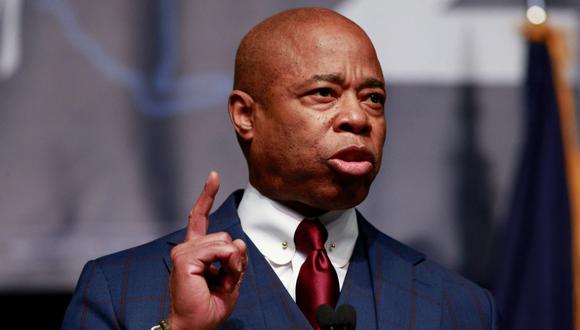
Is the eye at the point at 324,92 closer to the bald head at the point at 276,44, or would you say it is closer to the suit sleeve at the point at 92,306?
the bald head at the point at 276,44

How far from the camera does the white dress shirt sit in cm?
177

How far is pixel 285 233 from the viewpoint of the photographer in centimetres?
178

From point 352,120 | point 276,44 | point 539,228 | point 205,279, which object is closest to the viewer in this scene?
point 205,279

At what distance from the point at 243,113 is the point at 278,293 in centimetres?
34

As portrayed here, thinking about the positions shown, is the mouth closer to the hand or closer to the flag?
the hand

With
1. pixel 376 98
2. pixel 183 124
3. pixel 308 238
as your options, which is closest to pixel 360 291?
pixel 308 238

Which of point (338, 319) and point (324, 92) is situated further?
point (324, 92)

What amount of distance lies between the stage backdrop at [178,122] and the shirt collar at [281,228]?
0.81m

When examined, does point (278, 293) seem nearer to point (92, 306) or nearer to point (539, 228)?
point (92, 306)

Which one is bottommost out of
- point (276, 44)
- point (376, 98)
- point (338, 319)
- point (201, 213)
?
point (338, 319)

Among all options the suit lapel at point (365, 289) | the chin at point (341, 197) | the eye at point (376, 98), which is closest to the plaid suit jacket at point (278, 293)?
the suit lapel at point (365, 289)

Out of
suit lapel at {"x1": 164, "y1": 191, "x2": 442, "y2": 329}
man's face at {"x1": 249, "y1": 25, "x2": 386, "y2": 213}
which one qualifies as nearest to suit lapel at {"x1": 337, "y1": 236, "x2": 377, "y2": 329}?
suit lapel at {"x1": 164, "y1": 191, "x2": 442, "y2": 329}

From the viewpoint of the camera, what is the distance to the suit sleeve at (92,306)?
5.55 ft

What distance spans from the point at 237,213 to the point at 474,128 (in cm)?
110
